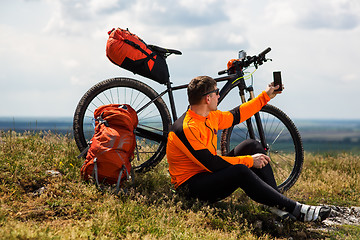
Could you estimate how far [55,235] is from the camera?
11.9 ft

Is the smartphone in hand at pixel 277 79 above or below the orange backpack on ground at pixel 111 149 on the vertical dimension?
above

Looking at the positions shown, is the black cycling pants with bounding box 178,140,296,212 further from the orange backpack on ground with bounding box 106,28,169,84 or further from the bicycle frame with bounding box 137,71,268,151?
the orange backpack on ground with bounding box 106,28,169,84

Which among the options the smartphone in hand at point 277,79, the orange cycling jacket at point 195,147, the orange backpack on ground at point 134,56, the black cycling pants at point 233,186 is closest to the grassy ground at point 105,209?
the black cycling pants at point 233,186

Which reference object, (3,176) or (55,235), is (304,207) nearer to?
(55,235)

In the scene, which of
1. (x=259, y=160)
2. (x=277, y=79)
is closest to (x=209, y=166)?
(x=259, y=160)

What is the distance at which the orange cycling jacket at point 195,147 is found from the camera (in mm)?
4398

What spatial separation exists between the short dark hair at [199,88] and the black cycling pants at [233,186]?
89cm

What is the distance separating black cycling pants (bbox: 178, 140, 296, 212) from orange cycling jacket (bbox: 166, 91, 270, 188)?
0.09 m

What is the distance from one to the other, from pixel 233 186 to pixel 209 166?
37 centimetres

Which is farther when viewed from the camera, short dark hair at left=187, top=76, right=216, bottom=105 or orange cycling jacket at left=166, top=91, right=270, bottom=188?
short dark hair at left=187, top=76, right=216, bottom=105

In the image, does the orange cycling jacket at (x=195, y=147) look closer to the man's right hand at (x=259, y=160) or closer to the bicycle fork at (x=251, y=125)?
the man's right hand at (x=259, y=160)

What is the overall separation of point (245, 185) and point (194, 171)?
0.63 metres

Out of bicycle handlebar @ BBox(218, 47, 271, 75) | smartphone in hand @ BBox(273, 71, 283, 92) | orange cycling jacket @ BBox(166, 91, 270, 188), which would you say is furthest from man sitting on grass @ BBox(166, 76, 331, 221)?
bicycle handlebar @ BBox(218, 47, 271, 75)

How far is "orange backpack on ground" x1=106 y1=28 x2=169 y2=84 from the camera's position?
5277 millimetres
